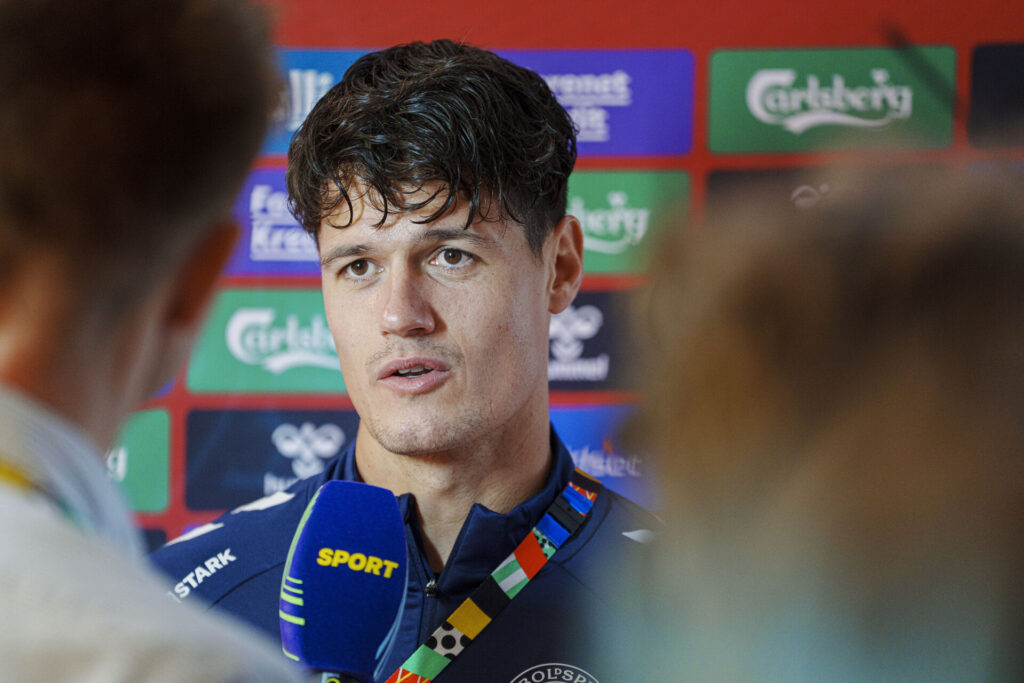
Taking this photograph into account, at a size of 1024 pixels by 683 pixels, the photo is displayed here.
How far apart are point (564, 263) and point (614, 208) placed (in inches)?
14.5

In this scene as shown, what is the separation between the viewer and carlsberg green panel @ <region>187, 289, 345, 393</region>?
1739 millimetres

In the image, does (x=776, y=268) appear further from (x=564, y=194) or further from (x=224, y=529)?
(x=224, y=529)

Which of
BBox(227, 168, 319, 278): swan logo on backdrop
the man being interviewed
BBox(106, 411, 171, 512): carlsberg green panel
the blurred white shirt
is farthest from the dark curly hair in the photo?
the blurred white shirt

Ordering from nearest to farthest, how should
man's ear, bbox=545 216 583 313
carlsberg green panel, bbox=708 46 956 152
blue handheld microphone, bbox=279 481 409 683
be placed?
blue handheld microphone, bbox=279 481 409 683
man's ear, bbox=545 216 583 313
carlsberg green panel, bbox=708 46 956 152

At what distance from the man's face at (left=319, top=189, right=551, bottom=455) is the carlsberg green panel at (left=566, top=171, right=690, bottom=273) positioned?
47 cm

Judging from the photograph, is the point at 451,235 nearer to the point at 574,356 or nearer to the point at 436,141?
the point at 436,141

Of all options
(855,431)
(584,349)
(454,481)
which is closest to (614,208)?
(584,349)

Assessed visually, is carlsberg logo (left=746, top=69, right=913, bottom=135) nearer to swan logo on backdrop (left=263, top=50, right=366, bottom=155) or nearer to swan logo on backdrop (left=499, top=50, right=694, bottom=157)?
swan logo on backdrop (left=499, top=50, right=694, bottom=157)

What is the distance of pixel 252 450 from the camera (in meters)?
1.75

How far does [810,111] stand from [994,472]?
1427mm

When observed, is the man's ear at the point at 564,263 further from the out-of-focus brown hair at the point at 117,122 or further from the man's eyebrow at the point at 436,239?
the out-of-focus brown hair at the point at 117,122

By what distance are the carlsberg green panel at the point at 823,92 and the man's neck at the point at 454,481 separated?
73cm

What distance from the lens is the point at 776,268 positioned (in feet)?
1.19

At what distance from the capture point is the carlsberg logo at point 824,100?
1.67 metres
